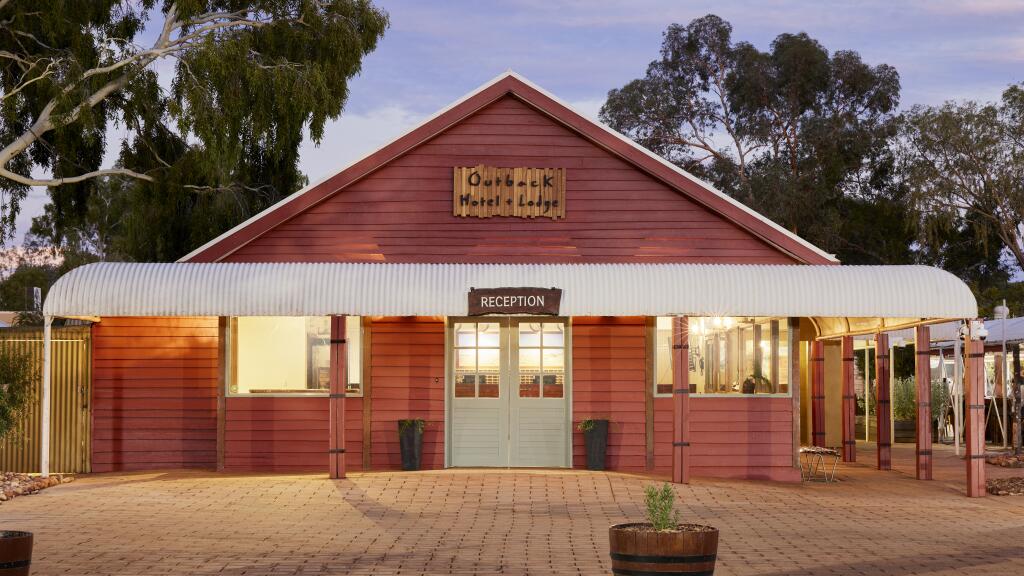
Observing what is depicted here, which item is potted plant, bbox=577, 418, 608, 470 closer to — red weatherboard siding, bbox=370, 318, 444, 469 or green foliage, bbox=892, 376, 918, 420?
red weatherboard siding, bbox=370, 318, 444, 469

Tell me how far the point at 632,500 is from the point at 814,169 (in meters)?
30.5

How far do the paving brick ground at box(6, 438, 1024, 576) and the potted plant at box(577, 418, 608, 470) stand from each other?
570 mm

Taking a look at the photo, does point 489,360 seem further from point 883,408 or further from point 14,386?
point 883,408

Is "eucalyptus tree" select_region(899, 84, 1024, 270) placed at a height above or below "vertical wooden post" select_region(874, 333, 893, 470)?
above

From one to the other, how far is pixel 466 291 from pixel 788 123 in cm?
3066

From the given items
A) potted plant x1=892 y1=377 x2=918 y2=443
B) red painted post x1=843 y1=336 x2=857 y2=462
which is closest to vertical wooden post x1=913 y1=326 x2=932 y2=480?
red painted post x1=843 y1=336 x2=857 y2=462

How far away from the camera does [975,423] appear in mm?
15828

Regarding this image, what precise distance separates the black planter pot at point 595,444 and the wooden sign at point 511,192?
304 cm

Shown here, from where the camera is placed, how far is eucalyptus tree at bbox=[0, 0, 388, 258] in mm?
21312

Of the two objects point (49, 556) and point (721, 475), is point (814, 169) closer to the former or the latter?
point (721, 475)

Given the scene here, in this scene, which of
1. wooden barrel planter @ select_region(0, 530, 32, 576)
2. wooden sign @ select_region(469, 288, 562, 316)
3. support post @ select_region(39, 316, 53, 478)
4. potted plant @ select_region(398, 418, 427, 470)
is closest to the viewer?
wooden barrel planter @ select_region(0, 530, 32, 576)

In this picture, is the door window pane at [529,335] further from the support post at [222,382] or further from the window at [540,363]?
the support post at [222,382]

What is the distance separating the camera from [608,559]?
1060cm

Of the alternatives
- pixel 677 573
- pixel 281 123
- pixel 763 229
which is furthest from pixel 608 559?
pixel 281 123
